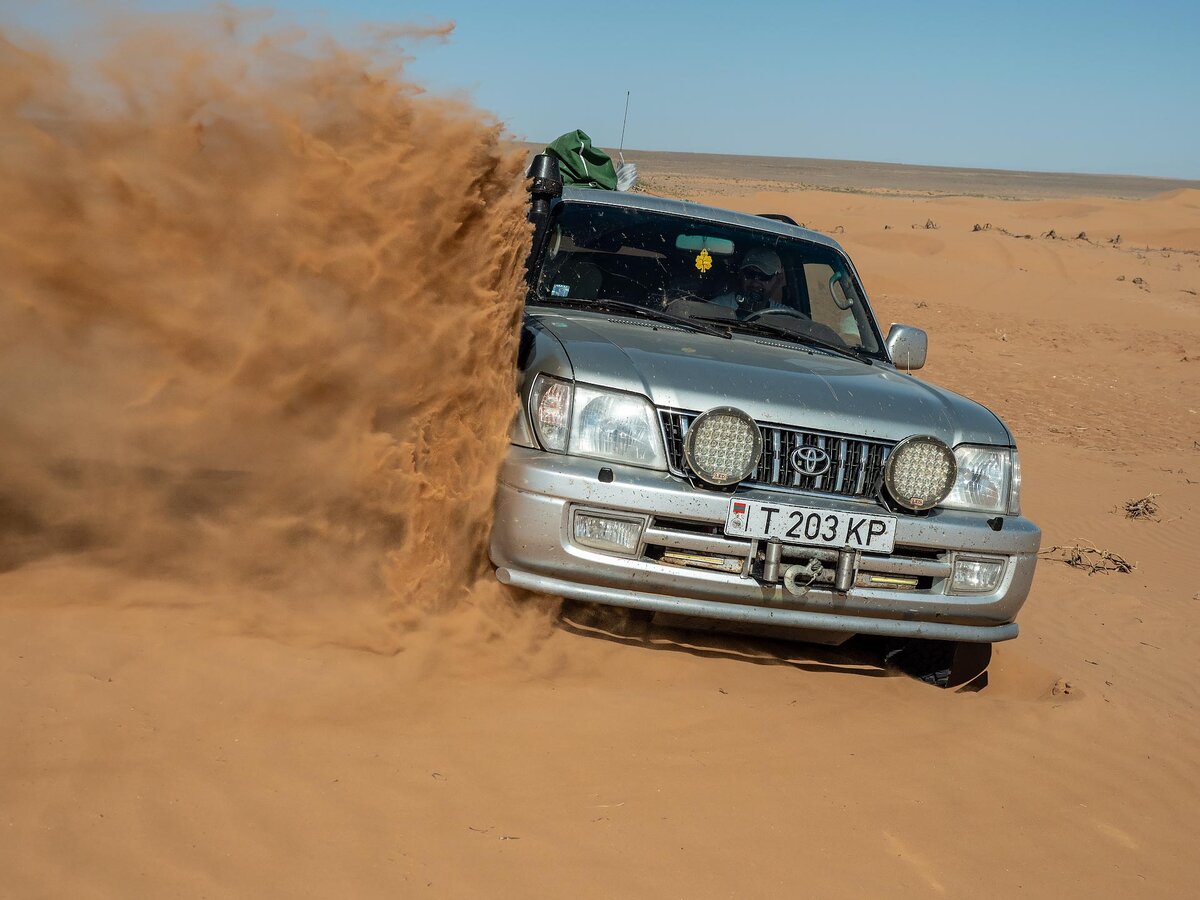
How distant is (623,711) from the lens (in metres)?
3.69

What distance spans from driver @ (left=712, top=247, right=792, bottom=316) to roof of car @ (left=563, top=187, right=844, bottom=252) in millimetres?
166

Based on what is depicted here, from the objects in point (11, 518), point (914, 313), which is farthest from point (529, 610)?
point (914, 313)

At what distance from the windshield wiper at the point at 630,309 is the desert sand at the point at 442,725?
2.31 ft

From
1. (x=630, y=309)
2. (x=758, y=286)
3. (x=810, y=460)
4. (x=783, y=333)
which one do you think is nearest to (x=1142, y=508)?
(x=758, y=286)

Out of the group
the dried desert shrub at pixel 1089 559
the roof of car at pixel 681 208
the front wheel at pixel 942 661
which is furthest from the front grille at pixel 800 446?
the dried desert shrub at pixel 1089 559

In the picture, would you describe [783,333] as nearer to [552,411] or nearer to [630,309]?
[630,309]

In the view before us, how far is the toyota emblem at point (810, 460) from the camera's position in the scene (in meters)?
3.93

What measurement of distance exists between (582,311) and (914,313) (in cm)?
1460

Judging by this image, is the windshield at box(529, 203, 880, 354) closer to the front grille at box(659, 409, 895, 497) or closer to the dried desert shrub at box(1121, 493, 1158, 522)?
the front grille at box(659, 409, 895, 497)

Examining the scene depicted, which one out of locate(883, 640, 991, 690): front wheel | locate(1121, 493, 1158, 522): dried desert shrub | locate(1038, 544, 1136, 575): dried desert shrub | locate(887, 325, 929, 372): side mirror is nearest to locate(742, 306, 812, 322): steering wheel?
locate(887, 325, 929, 372): side mirror

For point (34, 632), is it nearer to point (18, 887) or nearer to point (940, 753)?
point (18, 887)

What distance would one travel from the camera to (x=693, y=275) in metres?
5.14

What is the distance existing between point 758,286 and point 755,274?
0.21 ft

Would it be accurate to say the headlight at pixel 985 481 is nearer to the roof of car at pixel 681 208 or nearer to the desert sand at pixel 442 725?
the desert sand at pixel 442 725
